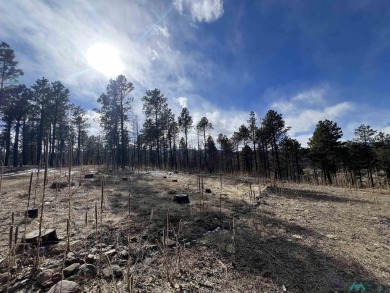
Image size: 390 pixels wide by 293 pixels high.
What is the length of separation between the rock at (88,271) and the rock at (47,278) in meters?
0.29

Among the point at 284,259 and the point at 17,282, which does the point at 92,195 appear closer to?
the point at 17,282

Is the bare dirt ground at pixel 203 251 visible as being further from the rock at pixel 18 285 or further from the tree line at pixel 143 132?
the tree line at pixel 143 132

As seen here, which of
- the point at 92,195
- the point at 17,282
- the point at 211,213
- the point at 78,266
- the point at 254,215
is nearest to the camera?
the point at 17,282

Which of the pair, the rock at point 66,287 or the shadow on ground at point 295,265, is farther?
the shadow on ground at point 295,265

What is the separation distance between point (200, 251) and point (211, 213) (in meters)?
2.31

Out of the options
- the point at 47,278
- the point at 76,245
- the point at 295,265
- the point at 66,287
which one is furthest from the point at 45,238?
the point at 295,265

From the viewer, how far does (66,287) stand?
2707mm

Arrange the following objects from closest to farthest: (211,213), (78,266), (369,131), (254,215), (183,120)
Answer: (78,266)
(211,213)
(254,215)
(369,131)
(183,120)

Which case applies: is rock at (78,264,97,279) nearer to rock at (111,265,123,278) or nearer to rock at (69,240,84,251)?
rock at (111,265,123,278)

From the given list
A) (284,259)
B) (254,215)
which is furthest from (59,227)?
(254,215)

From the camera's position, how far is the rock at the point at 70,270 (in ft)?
10.3

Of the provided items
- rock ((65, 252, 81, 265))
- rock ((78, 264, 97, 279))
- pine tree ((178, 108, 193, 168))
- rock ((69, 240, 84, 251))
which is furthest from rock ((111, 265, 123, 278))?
pine tree ((178, 108, 193, 168))

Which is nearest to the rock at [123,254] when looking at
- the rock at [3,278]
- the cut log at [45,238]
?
the cut log at [45,238]

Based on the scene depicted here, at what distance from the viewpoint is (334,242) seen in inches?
197
